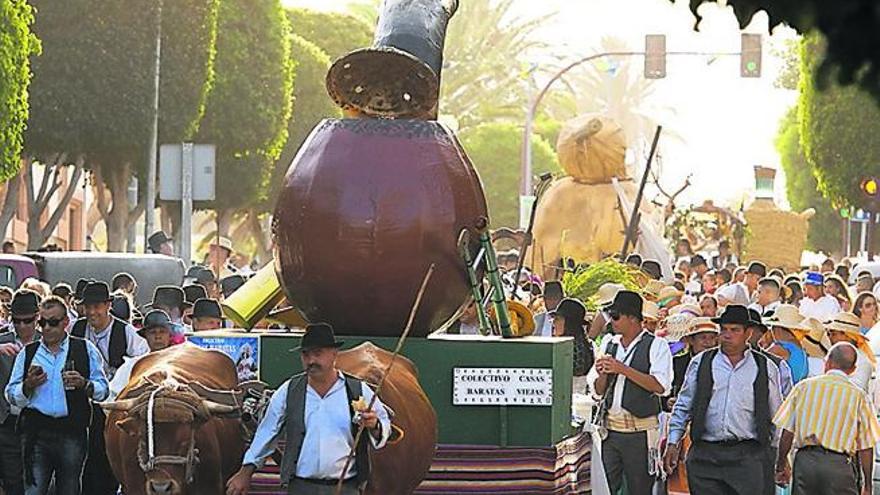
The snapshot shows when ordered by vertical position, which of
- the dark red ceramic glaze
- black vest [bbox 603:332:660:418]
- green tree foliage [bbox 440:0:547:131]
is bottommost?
black vest [bbox 603:332:660:418]

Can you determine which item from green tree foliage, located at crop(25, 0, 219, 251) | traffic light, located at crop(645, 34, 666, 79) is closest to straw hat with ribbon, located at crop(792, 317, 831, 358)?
traffic light, located at crop(645, 34, 666, 79)

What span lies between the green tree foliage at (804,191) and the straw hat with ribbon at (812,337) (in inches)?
1815

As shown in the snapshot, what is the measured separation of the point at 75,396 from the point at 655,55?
3024cm

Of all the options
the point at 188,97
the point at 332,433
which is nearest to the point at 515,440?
the point at 332,433

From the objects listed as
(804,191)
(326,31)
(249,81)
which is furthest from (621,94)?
(249,81)

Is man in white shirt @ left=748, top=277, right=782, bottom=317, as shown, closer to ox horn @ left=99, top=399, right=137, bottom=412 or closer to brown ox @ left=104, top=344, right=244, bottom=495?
brown ox @ left=104, top=344, right=244, bottom=495

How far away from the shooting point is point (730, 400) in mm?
11656

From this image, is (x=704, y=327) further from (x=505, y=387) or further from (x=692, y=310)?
(x=505, y=387)

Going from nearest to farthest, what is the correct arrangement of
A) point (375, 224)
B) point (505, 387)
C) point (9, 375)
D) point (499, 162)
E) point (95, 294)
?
point (505, 387) < point (375, 224) < point (9, 375) < point (95, 294) < point (499, 162)

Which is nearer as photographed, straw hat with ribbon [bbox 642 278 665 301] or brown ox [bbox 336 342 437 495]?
brown ox [bbox 336 342 437 495]

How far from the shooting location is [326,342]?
904cm

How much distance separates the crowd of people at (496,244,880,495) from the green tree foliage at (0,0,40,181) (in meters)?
16.9

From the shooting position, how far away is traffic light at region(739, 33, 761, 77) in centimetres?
3962

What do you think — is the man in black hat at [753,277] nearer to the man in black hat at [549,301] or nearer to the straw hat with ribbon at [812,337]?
the man in black hat at [549,301]
